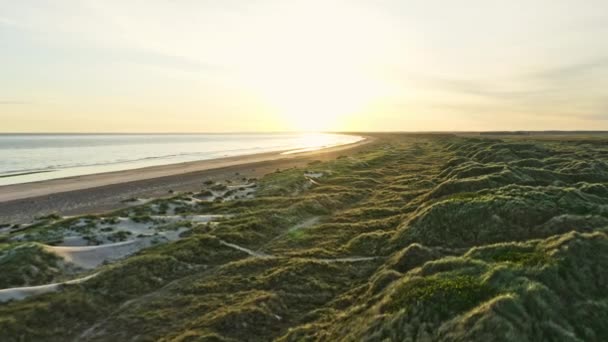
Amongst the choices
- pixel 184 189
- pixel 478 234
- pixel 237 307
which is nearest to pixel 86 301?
pixel 237 307

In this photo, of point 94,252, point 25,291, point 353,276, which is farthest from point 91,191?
point 353,276

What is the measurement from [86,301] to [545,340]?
15707 mm

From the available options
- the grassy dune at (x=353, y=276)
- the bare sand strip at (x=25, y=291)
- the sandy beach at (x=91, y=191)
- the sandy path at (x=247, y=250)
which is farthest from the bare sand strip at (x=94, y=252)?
the sandy beach at (x=91, y=191)

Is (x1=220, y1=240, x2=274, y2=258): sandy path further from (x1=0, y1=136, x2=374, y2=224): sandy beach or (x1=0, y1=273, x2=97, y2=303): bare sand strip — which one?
(x1=0, y1=136, x2=374, y2=224): sandy beach

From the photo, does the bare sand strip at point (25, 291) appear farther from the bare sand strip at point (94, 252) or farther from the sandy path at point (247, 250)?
the sandy path at point (247, 250)

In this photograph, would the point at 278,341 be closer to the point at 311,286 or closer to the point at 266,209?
the point at 311,286

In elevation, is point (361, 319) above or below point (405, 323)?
below

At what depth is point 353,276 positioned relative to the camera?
57.5 ft

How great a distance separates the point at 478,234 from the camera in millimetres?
19375

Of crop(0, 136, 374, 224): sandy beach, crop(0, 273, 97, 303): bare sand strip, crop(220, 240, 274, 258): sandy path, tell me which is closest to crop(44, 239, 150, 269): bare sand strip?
crop(0, 273, 97, 303): bare sand strip

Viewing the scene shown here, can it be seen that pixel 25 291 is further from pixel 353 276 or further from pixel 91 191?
pixel 91 191

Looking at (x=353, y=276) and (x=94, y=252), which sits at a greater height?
(x=94, y=252)

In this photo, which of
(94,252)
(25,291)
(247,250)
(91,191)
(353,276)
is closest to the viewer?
(25,291)

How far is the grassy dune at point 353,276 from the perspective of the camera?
997 cm
